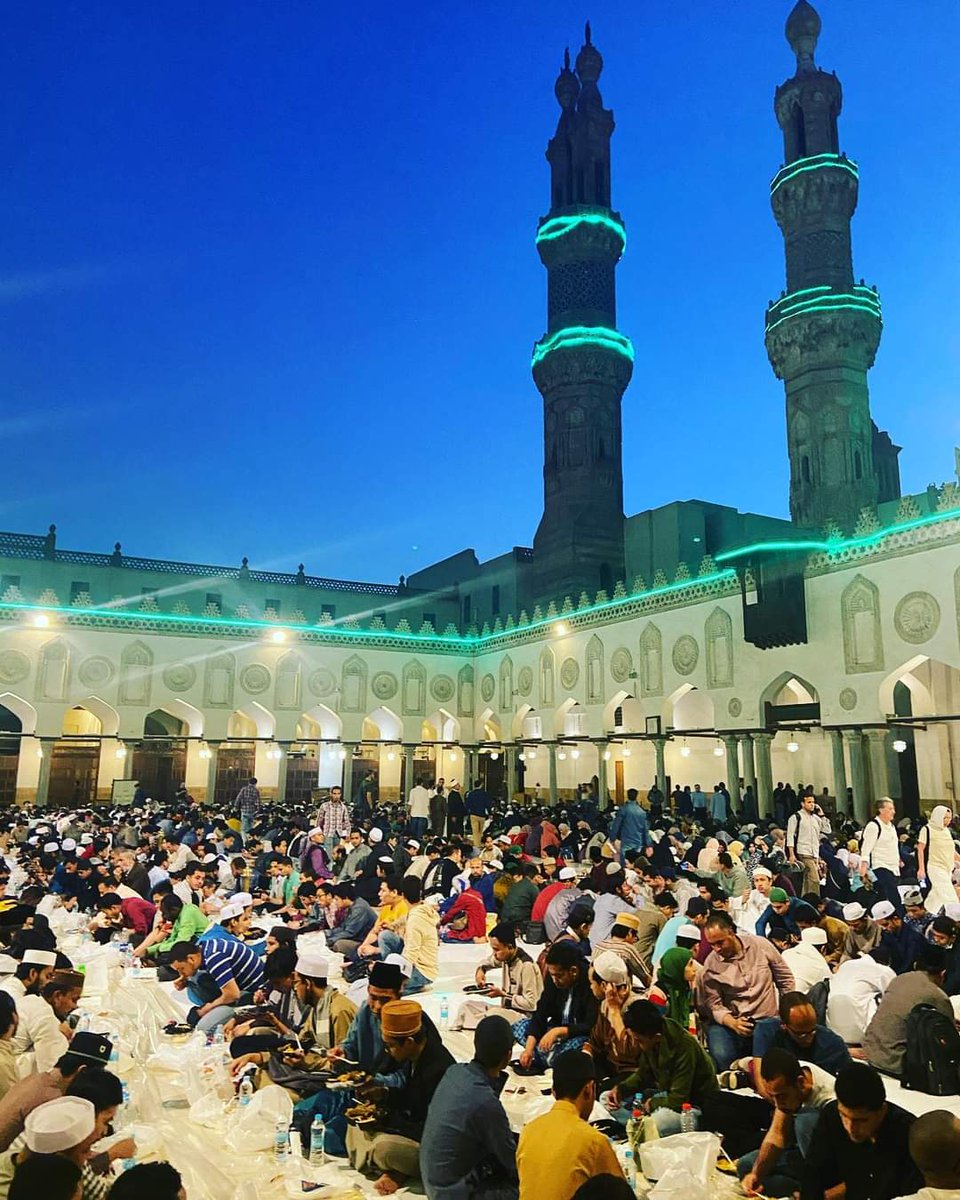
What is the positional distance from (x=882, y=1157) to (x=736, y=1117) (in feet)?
4.09

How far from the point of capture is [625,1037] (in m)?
5.02

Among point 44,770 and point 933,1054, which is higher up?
point 44,770

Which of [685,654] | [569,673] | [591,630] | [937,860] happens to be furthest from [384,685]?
[937,860]

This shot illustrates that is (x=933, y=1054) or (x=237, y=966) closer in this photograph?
(x=933, y=1054)

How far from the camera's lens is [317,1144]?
436 cm

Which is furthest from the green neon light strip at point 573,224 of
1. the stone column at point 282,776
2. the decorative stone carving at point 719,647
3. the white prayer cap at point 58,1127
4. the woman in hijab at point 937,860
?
the white prayer cap at point 58,1127

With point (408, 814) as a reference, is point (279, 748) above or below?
above

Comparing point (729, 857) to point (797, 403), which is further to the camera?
point (797, 403)

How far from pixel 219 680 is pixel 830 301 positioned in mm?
19649

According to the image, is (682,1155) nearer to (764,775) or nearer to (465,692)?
(764,775)

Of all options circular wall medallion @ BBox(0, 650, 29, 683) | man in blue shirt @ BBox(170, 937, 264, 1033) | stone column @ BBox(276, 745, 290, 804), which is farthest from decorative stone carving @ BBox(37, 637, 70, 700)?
man in blue shirt @ BBox(170, 937, 264, 1033)

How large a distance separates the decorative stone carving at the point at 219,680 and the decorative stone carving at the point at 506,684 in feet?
26.2

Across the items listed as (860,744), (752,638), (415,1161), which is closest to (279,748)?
→ (752,638)

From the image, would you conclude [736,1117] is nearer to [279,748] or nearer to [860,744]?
[860,744]
